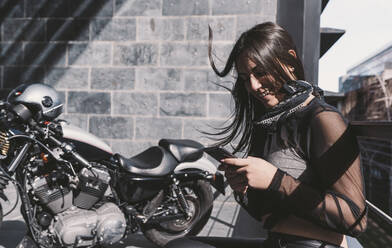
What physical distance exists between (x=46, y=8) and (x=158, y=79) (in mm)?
2062

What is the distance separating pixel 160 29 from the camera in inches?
216

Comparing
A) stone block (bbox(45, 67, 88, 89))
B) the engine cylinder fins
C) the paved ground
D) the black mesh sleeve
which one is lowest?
the paved ground

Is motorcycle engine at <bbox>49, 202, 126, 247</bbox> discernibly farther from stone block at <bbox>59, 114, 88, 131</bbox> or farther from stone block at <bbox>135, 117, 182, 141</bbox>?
stone block at <bbox>59, 114, 88, 131</bbox>

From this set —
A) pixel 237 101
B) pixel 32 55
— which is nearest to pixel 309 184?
pixel 237 101

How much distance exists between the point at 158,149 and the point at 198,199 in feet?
2.09

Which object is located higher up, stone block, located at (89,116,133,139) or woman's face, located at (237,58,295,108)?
woman's face, located at (237,58,295,108)

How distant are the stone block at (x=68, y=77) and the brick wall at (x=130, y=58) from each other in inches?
0.6

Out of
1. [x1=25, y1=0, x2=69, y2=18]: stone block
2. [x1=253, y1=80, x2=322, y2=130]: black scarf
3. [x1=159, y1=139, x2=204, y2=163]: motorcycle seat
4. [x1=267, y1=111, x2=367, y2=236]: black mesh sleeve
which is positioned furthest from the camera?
[x1=25, y1=0, x2=69, y2=18]: stone block

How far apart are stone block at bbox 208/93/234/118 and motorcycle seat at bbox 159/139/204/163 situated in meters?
1.86

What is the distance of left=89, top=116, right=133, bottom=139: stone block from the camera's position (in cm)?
554

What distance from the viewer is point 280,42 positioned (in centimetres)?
129

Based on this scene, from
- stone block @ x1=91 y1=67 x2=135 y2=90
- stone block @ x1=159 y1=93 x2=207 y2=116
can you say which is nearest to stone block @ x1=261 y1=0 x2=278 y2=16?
stone block @ x1=159 y1=93 x2=207 y2=116

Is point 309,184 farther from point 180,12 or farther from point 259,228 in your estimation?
point 180,12

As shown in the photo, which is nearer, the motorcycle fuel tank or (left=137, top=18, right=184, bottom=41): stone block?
the motorcycle fuel tank
